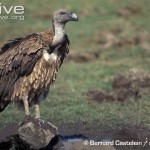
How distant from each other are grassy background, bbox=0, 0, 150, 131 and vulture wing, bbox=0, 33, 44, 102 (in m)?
1.40

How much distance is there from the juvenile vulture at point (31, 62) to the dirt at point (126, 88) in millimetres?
3295

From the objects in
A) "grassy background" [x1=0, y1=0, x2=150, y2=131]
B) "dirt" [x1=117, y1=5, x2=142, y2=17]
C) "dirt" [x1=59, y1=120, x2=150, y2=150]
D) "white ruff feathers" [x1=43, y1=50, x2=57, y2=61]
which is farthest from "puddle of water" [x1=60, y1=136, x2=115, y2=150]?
"dirt" [x1=117, y1=5, x2=142, y2=17]

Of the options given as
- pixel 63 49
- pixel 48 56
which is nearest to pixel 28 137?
pixel 48 56

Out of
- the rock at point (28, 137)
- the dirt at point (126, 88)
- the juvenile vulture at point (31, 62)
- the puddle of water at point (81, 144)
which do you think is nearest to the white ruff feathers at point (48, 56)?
the juvenile vulture at point (31, 62)

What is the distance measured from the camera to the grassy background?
1086 cm

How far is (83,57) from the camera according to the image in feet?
55.8

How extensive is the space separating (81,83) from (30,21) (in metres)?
7.12

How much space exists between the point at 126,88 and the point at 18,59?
436cm

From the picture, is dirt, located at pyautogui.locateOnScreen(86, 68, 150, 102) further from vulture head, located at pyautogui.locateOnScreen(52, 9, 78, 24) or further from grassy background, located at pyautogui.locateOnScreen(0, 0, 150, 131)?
vulture head, located at pyautogui.locateOnScreen(52, 9, 78, 24)

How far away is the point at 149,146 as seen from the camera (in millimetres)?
8875

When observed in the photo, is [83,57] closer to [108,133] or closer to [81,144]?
[108,133]

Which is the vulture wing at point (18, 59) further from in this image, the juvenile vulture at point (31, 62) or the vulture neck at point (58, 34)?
the vulture neck at point (58, 34)

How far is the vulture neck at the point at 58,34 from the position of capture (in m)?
8.81

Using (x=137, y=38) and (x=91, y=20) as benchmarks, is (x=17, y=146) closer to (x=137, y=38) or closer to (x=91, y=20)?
(x=137, y=38)
